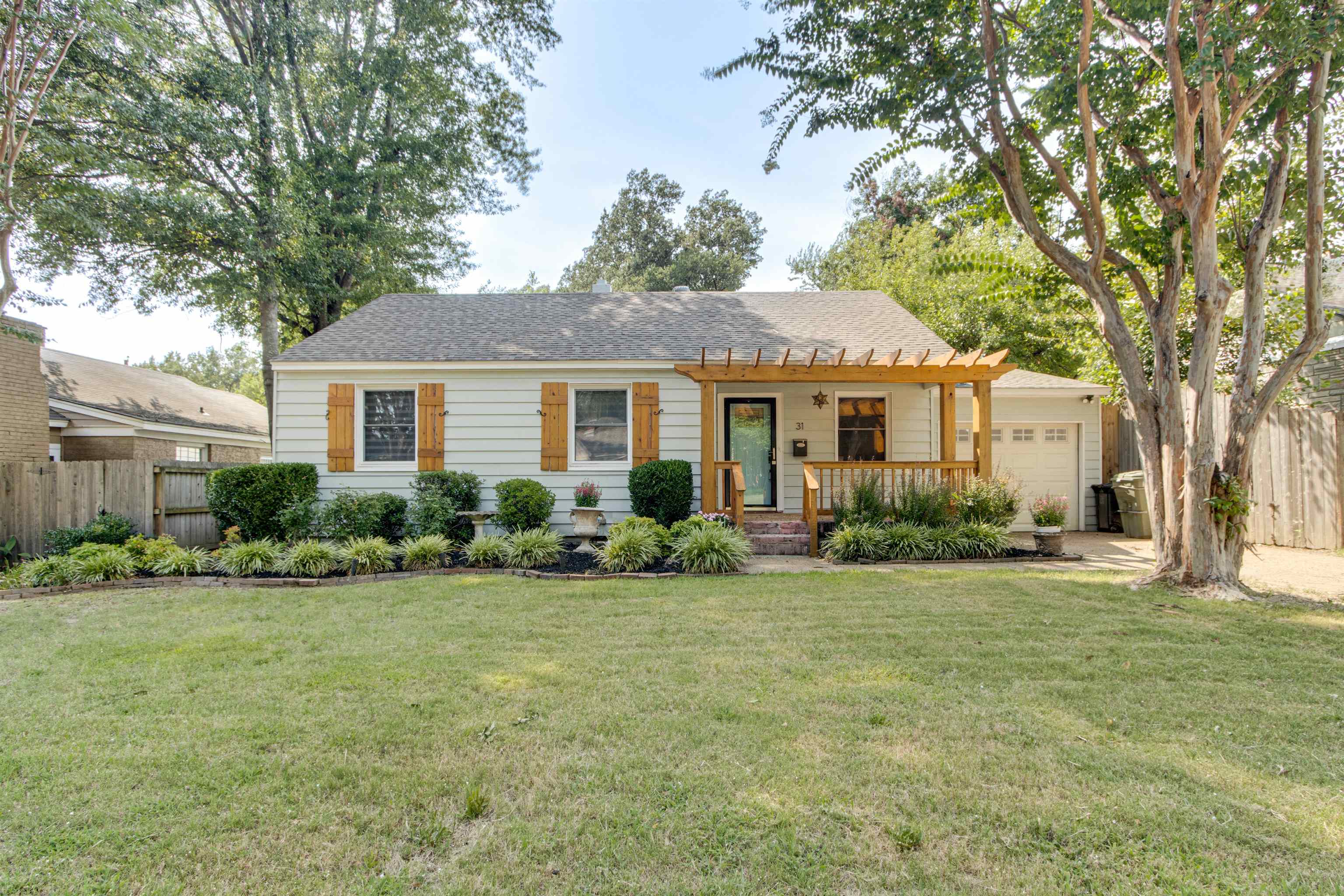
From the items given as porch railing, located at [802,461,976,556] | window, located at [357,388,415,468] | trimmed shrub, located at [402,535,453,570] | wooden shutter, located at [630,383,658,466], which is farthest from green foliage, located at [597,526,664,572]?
window, located at [357,388,415,468]

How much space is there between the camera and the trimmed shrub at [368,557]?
262 inches

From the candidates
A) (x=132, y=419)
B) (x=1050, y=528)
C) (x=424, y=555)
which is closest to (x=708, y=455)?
(x=424, y=555)

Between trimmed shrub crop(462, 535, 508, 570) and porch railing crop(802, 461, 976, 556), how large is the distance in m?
3.88

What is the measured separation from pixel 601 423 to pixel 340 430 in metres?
3.82

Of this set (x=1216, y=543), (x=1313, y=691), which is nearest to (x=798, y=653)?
(x=1313, y=691)

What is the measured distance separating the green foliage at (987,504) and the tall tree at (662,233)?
19001 mm

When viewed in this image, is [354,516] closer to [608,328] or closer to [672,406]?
[672,406]

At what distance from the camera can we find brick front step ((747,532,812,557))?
8.05 meters

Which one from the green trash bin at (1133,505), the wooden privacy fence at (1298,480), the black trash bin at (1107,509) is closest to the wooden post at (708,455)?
the wooden privacy fence at (1298,480)

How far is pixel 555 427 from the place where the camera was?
8.91 meters

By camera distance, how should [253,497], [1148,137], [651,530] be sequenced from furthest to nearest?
[253,497]
[651,530]
[1148,137]

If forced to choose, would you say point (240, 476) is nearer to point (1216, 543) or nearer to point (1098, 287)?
point (1098, 287)

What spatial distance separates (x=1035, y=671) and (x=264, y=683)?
439cm

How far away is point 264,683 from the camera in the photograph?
10.9ft
